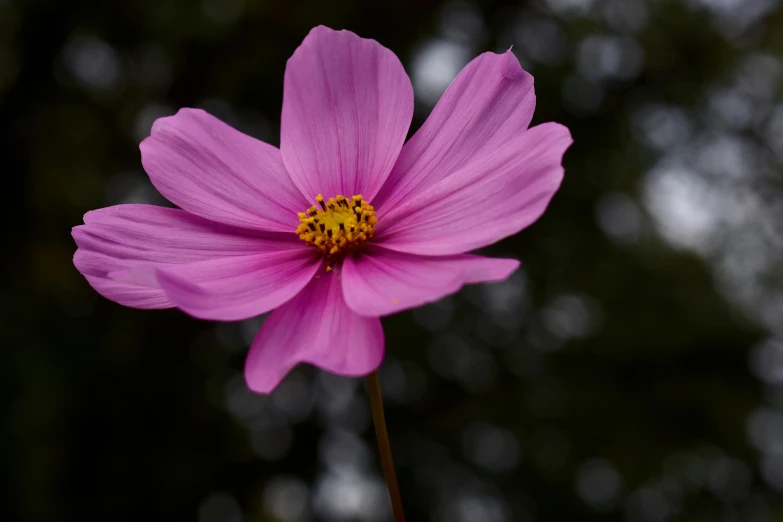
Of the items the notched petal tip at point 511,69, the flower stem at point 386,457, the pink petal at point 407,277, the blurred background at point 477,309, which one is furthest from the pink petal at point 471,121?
the blurred background at point 477,309

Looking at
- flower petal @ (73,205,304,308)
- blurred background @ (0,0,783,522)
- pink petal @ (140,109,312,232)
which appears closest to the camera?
flower petal @ (73,205,304,308)

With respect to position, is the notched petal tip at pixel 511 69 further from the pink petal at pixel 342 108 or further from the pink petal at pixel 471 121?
the pink petal at pixel 342 108

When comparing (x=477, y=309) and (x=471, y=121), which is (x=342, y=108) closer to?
(x=471, y=121)

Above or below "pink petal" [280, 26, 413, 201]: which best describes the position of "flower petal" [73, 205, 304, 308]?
below

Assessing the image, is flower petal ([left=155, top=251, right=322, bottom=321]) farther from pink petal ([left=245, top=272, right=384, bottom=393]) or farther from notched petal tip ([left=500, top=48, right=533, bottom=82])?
notched petal tip ([left=500, top=48, right=533, bottom=82])

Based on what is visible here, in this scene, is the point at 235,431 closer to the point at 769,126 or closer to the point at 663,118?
the point at 663,118

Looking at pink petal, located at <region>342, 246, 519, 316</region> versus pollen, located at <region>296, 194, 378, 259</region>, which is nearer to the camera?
pink petal, located at <region>342, 246, 519, 316</region>

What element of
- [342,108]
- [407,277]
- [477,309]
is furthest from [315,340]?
[477,309]

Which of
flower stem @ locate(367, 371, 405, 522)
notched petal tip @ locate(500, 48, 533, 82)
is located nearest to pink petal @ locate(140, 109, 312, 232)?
notched petal tip @ locate(500, 48, 533, 82)
